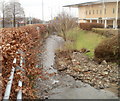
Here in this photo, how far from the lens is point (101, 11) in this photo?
37.7m

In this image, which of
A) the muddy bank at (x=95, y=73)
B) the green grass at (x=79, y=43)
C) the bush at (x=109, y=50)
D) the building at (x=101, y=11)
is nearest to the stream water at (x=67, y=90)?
the muddy bank at (x=95, y=73)

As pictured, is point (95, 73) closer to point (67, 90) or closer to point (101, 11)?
point (67, 90)

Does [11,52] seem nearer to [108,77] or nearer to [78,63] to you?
[108,77]

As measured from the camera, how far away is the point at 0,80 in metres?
2.62

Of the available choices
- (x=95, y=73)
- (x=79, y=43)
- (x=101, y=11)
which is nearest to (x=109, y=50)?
(x=95, y=73)

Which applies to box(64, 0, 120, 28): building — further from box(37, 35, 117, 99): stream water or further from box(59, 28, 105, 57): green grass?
box(37, 35, 117, 99): stream water

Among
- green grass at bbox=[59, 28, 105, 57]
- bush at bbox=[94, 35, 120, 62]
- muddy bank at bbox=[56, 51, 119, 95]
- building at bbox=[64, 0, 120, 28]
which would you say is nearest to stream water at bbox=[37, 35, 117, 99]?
muddy bank at bbox=[56, 51, 119, 95]

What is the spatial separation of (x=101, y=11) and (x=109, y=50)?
3222 cm

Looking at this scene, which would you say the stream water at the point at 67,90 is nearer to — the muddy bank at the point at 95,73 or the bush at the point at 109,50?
the muddy bank at the point at 95,73

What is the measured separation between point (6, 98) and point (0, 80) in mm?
530

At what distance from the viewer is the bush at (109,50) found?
704 cm

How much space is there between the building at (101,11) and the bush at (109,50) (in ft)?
81.1

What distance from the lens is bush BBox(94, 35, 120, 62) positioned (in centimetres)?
704

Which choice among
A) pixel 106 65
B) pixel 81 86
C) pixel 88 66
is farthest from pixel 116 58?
pixel 81 86
